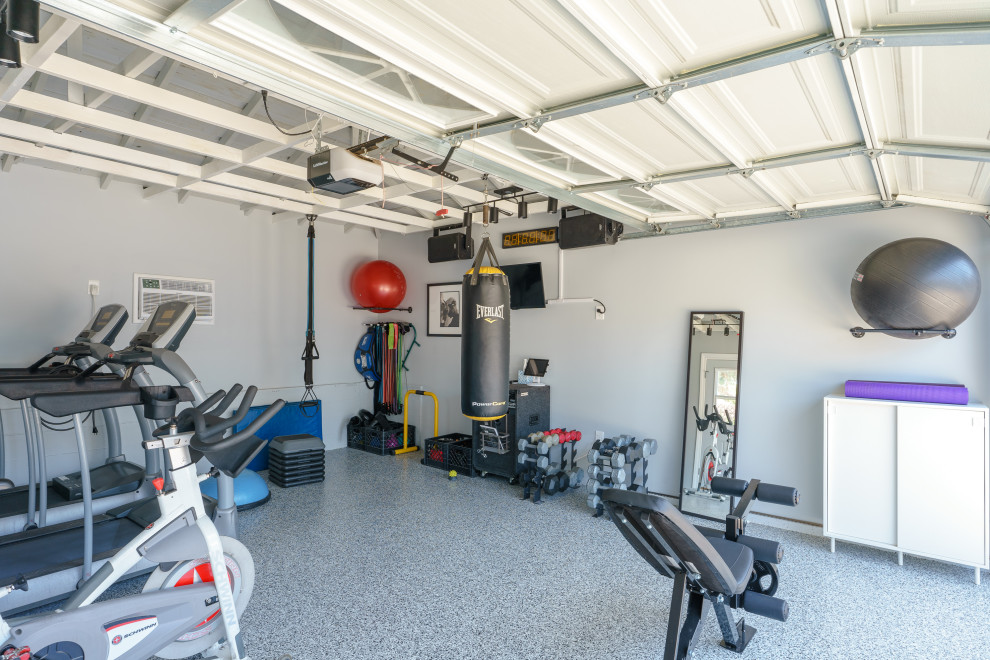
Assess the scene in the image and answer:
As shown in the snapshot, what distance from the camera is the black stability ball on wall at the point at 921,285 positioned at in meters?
3.47

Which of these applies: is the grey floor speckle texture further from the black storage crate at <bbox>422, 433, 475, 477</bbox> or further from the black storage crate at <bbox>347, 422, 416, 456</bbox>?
the black storage crate at <bbox>347, 422, 416, 456</bbox>

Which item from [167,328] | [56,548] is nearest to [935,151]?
[167,328]

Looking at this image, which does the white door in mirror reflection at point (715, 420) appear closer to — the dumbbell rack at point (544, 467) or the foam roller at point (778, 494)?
the dumbbell rack at point (544, 467)

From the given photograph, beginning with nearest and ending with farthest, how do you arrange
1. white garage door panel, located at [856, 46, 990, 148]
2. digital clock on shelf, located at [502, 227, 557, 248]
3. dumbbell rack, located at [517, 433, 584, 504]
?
white garage door panel, located at [856, 46, 990, 148] → dumbbell rack, located at [517, 433, 584, 504] → digital clock on shelf, located at [502, 227, 557, 248]

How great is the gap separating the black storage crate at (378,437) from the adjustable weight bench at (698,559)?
4.49 metres

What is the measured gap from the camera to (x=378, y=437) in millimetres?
6789

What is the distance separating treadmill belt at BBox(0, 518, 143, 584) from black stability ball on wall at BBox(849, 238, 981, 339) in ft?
16.7

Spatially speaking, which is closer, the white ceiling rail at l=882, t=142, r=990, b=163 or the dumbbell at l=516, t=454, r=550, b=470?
the white ceiling rail at l=882, t=142, r=990, b=163

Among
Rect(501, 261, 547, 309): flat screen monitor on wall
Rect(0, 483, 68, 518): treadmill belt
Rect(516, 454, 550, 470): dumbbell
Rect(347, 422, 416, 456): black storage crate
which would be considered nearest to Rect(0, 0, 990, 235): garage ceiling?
Rect(501, 261, 547, 309): flat screen monitor on wall

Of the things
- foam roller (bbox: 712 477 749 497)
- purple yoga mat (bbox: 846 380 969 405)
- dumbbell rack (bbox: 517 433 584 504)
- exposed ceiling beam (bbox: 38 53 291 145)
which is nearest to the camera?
exposed ceiling beam (bbox: 38 53 291 145)

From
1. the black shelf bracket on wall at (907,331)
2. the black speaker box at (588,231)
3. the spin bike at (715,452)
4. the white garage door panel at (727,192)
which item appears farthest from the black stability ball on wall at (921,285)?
the black speaker box at (588,231)

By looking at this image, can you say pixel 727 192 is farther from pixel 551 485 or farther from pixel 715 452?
pixel 551 485

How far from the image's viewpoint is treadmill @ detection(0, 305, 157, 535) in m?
3.53

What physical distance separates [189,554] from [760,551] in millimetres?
2700
